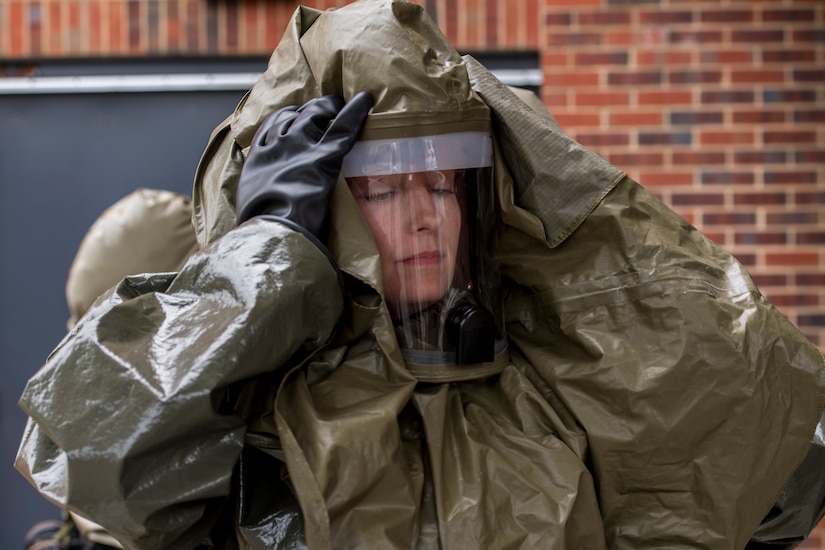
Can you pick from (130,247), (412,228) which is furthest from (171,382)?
(130,247)

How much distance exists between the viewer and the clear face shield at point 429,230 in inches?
69.2

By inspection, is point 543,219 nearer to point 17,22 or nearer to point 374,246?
point 374,246

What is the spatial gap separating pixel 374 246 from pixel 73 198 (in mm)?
2712

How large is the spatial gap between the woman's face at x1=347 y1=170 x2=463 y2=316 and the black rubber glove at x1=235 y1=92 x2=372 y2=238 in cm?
11

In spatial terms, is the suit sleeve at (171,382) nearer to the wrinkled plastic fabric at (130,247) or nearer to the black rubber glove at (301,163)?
the black rubber glove at (301,163)

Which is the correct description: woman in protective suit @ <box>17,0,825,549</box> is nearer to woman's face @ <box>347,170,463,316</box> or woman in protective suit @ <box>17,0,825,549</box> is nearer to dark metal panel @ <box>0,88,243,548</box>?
woman's face @ <box>347,170,463,316</box>

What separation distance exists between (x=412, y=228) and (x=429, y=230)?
34mm

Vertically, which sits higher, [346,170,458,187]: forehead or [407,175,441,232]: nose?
[346,170,458,187]: forehead

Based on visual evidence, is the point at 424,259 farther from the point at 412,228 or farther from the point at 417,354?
the point at 417,354

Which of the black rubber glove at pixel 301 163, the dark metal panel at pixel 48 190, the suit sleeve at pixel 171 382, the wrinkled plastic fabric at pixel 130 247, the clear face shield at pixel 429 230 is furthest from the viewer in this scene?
the dark metal panel at pixel 48 190

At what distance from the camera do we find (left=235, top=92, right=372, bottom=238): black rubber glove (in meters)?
1.64

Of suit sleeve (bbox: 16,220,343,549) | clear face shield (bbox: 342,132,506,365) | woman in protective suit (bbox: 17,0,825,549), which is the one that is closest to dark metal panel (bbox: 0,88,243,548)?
woman in protective suit (bbox: 17,0,825,549)

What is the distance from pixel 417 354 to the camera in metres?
1.81

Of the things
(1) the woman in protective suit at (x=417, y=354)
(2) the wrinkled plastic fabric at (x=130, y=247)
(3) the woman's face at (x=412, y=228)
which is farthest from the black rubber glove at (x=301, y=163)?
(2) the wrinkled plastic fabric at (x=130, y=247)
